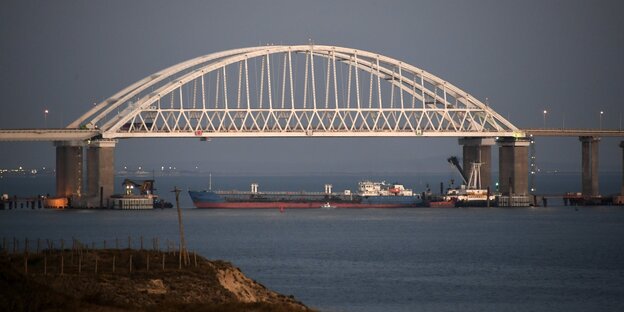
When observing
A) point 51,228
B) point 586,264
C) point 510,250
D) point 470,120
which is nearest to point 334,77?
point 470,120

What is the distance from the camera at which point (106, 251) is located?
67.6 meters

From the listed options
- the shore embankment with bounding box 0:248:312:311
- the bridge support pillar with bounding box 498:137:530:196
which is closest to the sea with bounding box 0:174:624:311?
the bridge support pillar with bounding box 498:137:530:196

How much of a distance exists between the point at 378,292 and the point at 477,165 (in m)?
88.8

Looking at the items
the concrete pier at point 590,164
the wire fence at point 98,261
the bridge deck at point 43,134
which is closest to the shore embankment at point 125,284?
the wire fence at point 98,261

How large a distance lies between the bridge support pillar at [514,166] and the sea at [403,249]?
3606 mm

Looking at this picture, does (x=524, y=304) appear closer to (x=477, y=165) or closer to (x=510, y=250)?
(x=510, y=250)

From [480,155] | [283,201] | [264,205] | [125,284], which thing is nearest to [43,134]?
[264,205]

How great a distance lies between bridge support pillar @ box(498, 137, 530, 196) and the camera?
160 m

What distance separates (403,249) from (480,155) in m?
61.8

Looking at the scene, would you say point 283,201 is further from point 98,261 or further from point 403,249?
point 98,261

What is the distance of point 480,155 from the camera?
16300 cm

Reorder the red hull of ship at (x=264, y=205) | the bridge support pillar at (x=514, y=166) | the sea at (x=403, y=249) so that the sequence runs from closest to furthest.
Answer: the sea at (x=403, y=249)
the bridge support pillar at (x=514, y=166)
the red hull of ship at (x=264, y=205)

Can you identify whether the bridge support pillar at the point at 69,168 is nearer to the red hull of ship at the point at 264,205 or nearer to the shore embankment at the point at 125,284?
the red hull of ship at the point at 264,205

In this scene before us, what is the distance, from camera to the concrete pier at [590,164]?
166 meters
